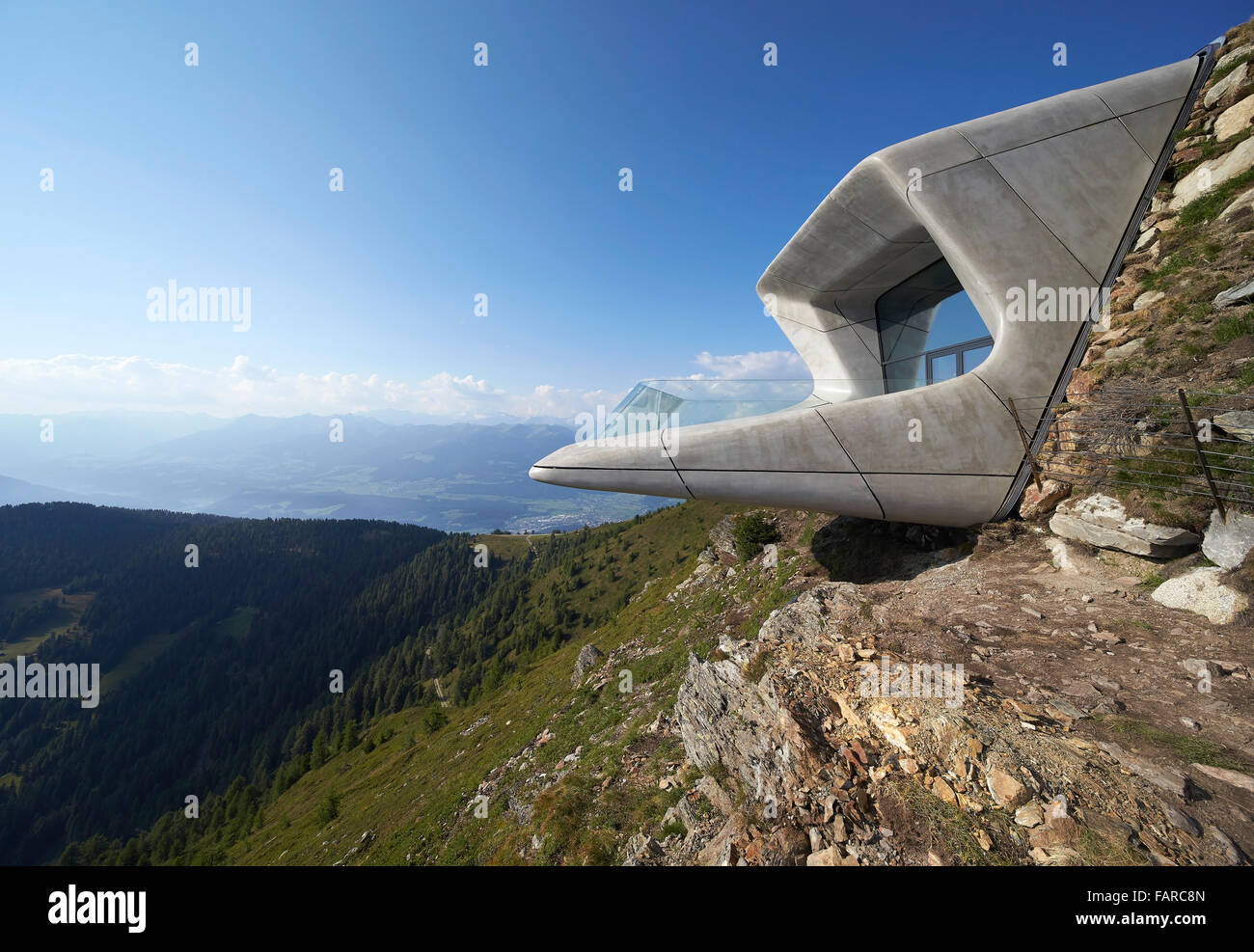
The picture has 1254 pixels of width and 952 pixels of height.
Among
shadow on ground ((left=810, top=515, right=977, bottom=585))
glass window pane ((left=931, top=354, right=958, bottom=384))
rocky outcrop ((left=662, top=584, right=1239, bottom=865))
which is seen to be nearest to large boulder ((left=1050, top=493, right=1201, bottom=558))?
shadow on ground ((left=810, top=515, right=977, bottom=585))

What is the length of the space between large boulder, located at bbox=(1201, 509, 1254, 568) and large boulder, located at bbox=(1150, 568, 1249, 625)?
0.27m

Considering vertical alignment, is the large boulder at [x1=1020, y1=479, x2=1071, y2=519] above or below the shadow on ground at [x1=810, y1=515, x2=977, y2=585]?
above

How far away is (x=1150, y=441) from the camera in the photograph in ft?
31.5

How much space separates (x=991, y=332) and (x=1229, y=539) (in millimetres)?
7259

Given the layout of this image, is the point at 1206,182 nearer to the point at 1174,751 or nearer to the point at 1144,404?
the point at 1144,404

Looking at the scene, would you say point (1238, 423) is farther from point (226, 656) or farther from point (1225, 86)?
point (226, 656)

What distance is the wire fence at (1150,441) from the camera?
8.24 m

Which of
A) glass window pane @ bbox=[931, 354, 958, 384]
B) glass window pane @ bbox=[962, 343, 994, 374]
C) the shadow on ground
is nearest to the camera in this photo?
the shadow on ground

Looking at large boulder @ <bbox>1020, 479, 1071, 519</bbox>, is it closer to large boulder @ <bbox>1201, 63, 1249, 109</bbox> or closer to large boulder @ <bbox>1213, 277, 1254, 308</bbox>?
large boulder @ <bbox>1213, 277, 1254, 308</bbox>

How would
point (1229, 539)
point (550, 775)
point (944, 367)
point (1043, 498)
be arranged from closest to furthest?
point (1229, 539) < point (1043, 498) < point (550, 775) < point (944, 367)

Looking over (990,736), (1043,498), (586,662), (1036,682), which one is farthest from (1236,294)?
(586,662)

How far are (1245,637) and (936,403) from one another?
6.82m

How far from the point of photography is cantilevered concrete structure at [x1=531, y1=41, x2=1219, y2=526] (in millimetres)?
11594
